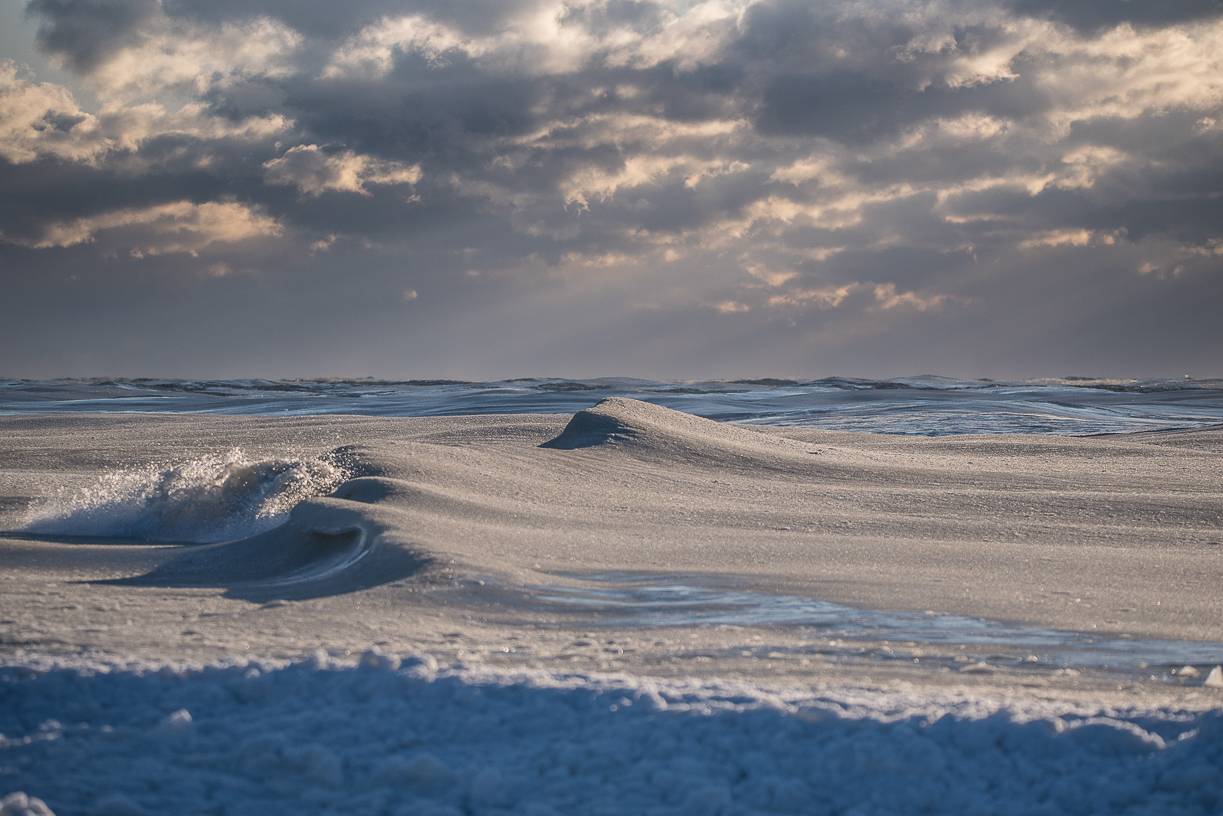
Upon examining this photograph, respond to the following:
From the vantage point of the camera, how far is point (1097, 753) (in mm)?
1867

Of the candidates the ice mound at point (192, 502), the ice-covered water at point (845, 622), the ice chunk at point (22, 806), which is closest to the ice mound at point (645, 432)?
the ice mound at point (192, 502)

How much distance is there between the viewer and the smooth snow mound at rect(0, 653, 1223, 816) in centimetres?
179

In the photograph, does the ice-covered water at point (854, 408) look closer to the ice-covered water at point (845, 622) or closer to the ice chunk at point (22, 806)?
the ice-covered water at point (845, 622)

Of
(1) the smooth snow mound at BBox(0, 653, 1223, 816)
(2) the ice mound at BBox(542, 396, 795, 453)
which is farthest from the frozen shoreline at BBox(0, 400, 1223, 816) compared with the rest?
(2) the ice mound at BBox(542, 396, 795, 453)

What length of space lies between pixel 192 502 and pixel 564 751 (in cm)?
360

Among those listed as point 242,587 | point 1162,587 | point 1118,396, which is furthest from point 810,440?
point 1118,396

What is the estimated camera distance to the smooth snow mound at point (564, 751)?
1.79 metres

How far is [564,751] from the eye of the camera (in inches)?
75.1

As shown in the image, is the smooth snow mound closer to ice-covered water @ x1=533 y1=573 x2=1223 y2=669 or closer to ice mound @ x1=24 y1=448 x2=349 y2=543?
ice-covered water @ x1=533 y1=573 x2=1223 y2=669

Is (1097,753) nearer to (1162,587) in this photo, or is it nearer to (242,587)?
(1162,587)

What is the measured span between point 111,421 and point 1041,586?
10.7 m

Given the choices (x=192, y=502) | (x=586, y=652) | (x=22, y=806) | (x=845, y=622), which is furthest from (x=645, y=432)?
(x=22, y=806)

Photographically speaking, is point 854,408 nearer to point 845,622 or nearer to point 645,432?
point 645,432

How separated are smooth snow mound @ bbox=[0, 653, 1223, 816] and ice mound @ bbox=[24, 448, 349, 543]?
276 centimetres
